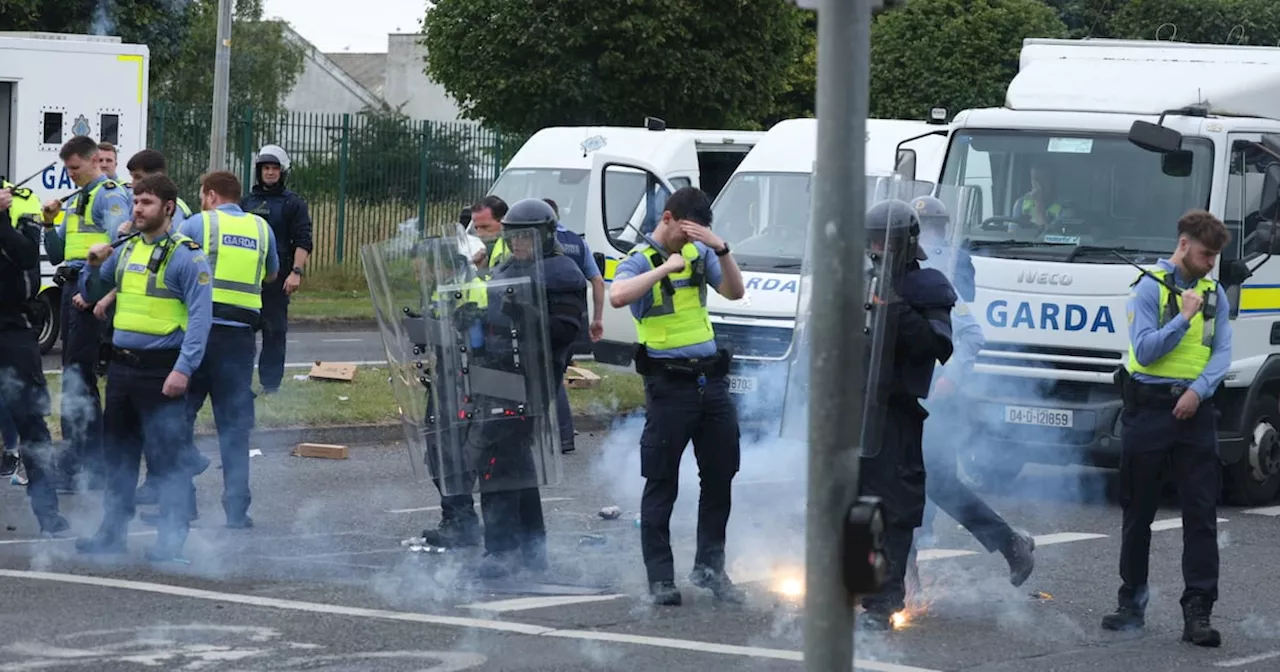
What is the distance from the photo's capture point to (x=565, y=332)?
31.7ft

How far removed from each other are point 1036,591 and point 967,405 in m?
3.01

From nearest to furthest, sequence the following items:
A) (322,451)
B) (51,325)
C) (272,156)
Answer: (322,451) < (272,156) < (51,325)

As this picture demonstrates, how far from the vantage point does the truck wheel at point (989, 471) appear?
12.6m

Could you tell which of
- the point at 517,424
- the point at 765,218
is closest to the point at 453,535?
the point at 517,424

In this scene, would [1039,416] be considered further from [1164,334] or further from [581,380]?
[581,380]

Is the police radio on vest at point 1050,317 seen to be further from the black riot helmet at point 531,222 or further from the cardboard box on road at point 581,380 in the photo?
the cardboard box on road at point 581,380

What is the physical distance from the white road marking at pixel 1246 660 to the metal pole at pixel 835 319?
3.78 metres

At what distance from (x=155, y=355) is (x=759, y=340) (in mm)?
5355

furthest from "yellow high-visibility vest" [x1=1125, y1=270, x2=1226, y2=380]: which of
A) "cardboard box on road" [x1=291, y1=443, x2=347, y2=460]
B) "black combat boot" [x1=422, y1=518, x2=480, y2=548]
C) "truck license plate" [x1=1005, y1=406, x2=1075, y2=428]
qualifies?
"cardboard box on road" [x1=291, y1=443, x2=347, y2=460]

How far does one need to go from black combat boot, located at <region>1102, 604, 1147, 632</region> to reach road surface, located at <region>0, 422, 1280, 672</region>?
Answer: 0.24 ft

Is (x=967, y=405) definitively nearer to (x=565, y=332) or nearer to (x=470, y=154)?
(x=565, y=332)

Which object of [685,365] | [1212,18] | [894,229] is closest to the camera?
[894,229]

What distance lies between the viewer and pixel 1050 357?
40.3 ft

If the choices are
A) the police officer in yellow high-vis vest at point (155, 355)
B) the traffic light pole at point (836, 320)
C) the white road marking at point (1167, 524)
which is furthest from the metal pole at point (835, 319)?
the white road marking at point (1167, 524)
